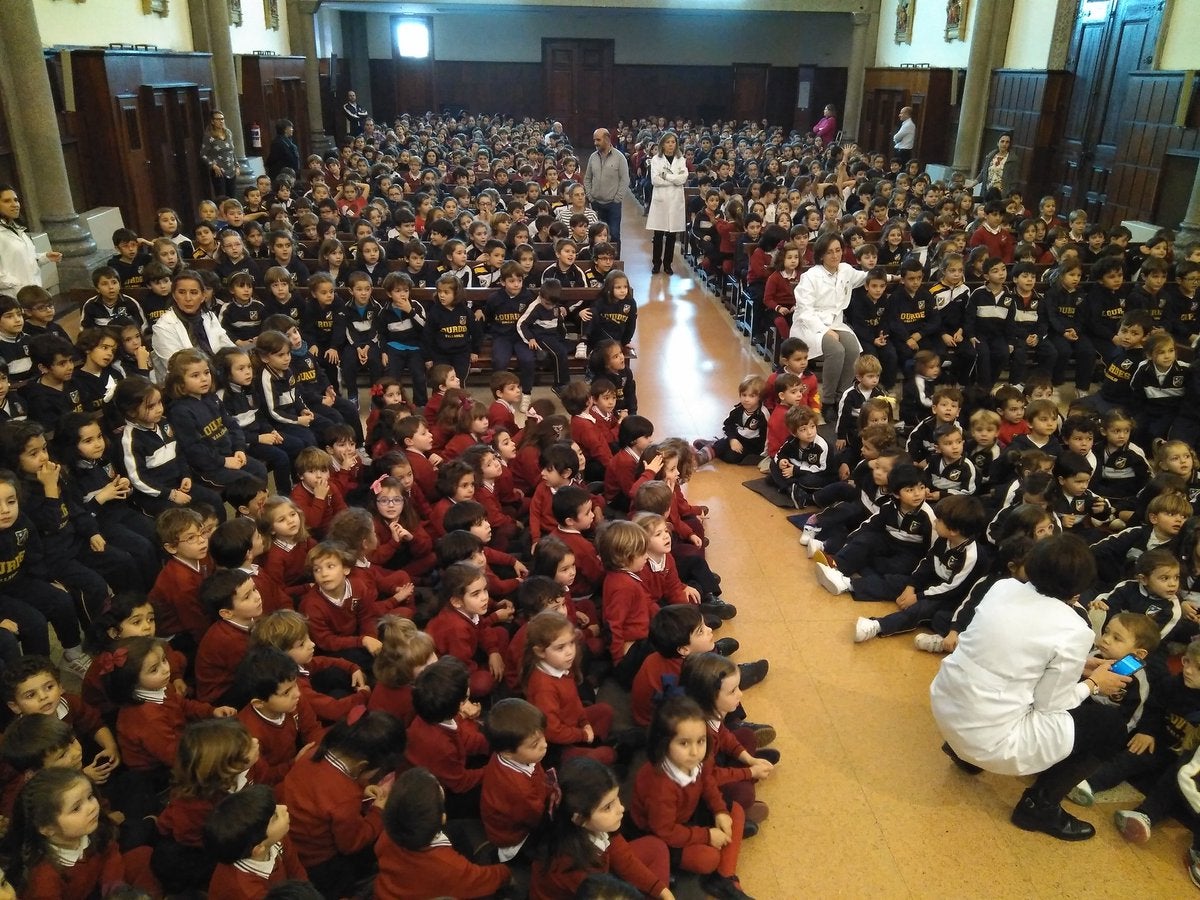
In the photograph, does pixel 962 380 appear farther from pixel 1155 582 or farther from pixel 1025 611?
pixel 1025 611

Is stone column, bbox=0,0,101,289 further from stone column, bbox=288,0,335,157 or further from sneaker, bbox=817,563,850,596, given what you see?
stone column, bbox=288,0,335,157

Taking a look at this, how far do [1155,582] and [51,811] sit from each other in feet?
12.8

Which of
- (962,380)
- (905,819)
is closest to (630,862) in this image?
(905,819)

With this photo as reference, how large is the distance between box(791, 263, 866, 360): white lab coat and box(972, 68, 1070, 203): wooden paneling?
25.3ft

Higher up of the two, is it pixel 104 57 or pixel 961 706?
pixel 104 57

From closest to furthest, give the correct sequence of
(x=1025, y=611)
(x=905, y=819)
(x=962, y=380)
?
(x=1025, y=611)
(x=905, y=819)
(x=962, y=380)

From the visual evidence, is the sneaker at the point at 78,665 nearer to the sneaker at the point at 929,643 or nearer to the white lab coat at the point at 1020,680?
the white lab coat at the point at 1020,680

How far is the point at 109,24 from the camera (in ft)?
34.2

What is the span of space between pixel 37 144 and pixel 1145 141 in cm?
1181

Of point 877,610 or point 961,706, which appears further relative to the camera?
point 877,610

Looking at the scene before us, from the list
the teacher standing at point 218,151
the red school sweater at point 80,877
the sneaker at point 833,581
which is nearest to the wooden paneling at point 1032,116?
the teacher standing at point 218,151

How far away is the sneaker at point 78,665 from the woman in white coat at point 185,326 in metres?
2.25

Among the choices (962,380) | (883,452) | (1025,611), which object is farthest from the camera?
(962,380)

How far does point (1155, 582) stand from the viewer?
3641 millimetres
